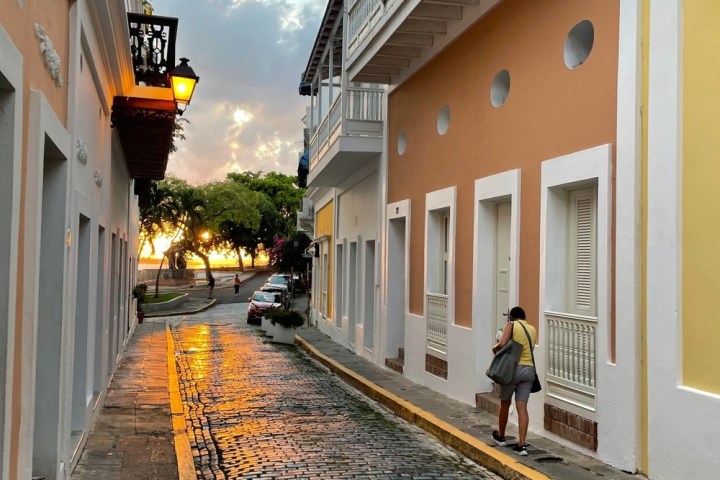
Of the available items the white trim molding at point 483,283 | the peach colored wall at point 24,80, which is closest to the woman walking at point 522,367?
the white trim molding at point 483,283

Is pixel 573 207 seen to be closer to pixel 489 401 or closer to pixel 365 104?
pixel 489 401

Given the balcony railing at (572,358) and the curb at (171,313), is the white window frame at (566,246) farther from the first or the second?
the curb at (171,313)

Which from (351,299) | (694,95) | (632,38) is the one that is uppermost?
(632,38)

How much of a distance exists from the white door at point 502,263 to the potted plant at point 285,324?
1166cm

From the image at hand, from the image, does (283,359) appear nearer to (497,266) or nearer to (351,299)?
(351,299)

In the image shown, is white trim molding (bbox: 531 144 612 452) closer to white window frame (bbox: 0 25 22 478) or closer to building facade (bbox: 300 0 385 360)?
white window frame (bbox: 0 25 22 478)

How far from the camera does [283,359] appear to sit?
682 inches

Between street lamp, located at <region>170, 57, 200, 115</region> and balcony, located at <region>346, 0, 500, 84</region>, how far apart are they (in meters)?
3.46

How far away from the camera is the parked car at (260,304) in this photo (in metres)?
28.4

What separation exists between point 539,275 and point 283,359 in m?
9.85

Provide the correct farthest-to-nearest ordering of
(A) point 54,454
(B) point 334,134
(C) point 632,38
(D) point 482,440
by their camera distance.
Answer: (B) point 334,134, (D) point 482,440, (C) point 632,38, (A) point 54,454

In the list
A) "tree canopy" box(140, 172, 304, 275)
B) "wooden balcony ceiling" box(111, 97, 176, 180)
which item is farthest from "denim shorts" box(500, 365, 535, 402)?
"tree canopy" box(140, 172, 304, 275)

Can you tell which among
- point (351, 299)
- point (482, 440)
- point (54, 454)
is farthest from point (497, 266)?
point (351, 299)

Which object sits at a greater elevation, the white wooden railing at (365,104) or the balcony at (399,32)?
the balcony at (399,32)
